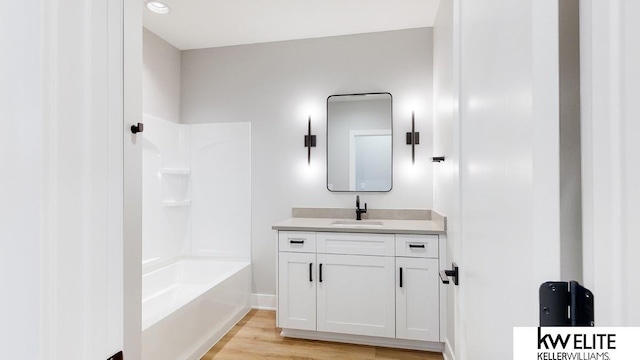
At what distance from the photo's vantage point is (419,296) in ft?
7.58

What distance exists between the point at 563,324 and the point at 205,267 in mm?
3160

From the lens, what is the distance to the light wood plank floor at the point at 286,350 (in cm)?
226

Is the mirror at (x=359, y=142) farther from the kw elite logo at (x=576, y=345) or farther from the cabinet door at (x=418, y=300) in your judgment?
the kw elite logo at (x=576, y=345)

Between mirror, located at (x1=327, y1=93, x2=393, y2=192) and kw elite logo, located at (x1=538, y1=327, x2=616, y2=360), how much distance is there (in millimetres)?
2474

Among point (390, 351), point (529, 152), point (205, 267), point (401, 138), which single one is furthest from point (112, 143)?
point (205, 267)

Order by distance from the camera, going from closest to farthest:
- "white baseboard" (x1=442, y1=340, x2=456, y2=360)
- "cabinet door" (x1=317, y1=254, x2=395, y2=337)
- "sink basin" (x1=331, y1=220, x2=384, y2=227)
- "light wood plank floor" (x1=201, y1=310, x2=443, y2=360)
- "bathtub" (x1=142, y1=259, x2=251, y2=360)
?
"bathtub" (x1=142, y1=259, x2=251, y2=360)
"white baseboard" (x1=442, y1=340, x2=456, y2=360)
"light wood plank floor" (x1=201, y1=310, x2=443, y2=360)
"cabinet door" (x1=317, y1=254, x2=395, y2=337)
"sink basin" (x1=331, y1=220, x2=384, y2=227)

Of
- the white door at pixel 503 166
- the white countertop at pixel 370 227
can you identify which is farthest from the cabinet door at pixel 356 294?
the white door at pixel 503 166

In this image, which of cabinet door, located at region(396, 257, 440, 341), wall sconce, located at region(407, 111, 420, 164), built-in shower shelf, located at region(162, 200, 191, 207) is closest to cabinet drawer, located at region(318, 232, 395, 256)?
cabinet door, located at region(396, 257, 440, 341)

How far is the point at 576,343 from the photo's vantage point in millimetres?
447

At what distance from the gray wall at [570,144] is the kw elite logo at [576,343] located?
3.1 inches

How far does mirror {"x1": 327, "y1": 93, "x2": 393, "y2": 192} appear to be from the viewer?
2934 millimetres

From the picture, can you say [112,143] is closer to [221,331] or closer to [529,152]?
[529,152]

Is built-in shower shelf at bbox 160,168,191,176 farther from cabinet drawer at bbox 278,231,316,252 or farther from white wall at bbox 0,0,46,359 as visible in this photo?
white wall at bbox 0,0,46,359

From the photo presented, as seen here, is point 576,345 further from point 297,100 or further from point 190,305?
point 297,100
